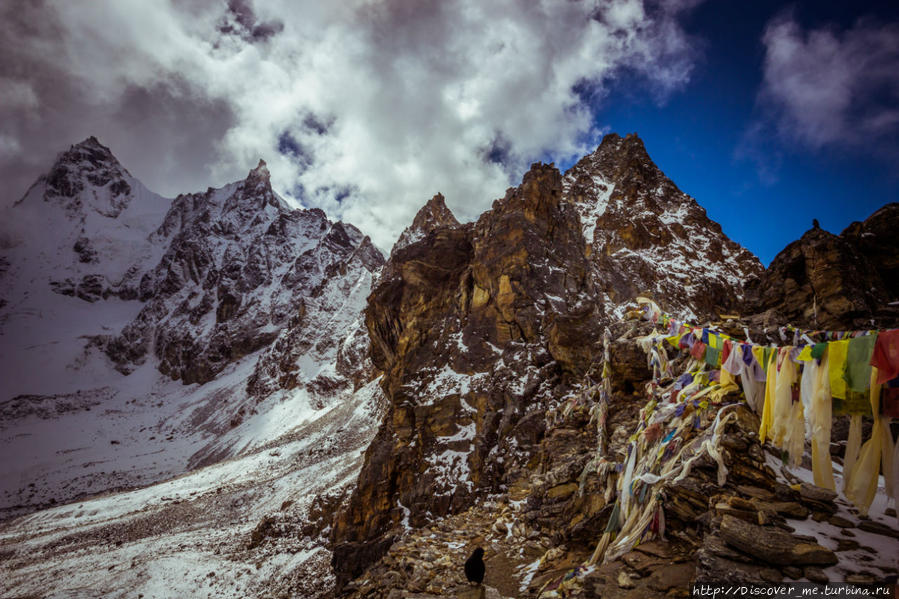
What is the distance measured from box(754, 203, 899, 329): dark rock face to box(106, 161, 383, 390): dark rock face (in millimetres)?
81057

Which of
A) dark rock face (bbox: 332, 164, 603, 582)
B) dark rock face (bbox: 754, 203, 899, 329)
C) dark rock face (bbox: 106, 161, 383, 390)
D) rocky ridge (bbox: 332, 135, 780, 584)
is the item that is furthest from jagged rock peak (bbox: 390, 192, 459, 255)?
dark rock face (bbox: 754, 203, 899, 329)

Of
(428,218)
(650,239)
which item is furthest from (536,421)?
(428,218)

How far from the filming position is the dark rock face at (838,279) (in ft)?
51.3

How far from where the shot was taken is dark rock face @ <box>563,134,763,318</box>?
161 ft

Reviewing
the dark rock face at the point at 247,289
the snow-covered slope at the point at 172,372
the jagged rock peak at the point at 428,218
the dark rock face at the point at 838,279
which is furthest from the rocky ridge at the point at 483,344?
the dark rock face at the point at 247,289

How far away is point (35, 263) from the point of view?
165 meters

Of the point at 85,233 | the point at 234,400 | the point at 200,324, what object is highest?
the point at 85,233

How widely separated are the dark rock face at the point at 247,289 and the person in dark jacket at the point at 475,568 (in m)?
81.9

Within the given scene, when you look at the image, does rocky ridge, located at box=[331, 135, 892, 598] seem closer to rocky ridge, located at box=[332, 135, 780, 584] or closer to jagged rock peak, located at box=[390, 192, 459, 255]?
rocky ridge, located at box=[332, 135, 780, 584]

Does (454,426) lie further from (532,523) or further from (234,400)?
(234,400)

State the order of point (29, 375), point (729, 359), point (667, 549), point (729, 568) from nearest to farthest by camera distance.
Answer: point (729, 568) < point (667, 549) < point (729, 359) < point (29, 375)

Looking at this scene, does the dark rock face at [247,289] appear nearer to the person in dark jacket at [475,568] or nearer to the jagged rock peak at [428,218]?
the jagged rock peak at [428,218]

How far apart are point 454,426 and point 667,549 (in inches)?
771

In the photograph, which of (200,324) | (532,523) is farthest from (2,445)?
(532,523)
